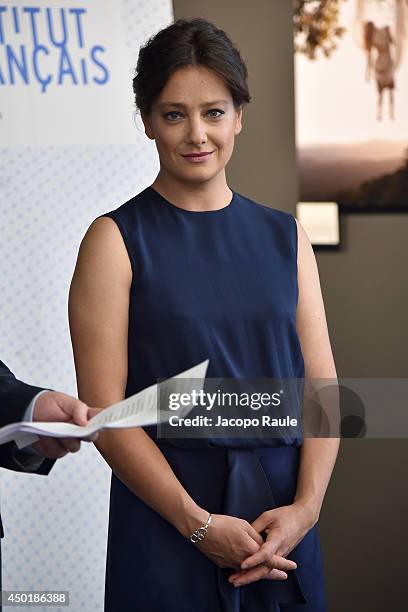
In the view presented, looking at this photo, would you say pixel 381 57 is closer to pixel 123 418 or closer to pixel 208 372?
pixel 208 372

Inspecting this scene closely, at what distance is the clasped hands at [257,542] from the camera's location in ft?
5.89

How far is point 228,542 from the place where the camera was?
5.89ft

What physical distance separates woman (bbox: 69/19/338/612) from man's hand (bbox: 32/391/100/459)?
0.26 metres

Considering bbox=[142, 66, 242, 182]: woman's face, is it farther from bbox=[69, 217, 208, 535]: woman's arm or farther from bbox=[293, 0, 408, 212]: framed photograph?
bbox=[293, 0, 408, 212]: framed photograph

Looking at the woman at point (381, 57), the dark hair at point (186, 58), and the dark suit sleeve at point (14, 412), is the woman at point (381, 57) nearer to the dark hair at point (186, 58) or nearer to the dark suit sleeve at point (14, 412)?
the dark hair at point (186, 58)

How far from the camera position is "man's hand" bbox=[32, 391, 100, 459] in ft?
4.92

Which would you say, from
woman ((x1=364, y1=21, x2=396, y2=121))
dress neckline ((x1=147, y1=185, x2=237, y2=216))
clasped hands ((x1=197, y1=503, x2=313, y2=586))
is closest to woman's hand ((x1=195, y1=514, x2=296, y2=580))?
clasped hands ((x1=197, y1=503, x2=313, y2=586))

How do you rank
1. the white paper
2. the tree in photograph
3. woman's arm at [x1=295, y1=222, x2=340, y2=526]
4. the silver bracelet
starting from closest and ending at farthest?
the white paper → the silver bracelet → woman's arm at [x1=295, y1=222, x2=340, y2=526] → the tree in photograph

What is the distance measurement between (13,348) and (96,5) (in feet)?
3.32

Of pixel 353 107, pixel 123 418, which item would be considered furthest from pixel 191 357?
pixel 353 107

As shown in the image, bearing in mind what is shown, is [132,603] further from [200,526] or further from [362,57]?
[362,57]

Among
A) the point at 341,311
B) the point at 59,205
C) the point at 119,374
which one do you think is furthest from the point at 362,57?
the point at 119,374

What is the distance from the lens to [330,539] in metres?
3.36

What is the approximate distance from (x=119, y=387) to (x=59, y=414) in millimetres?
313
